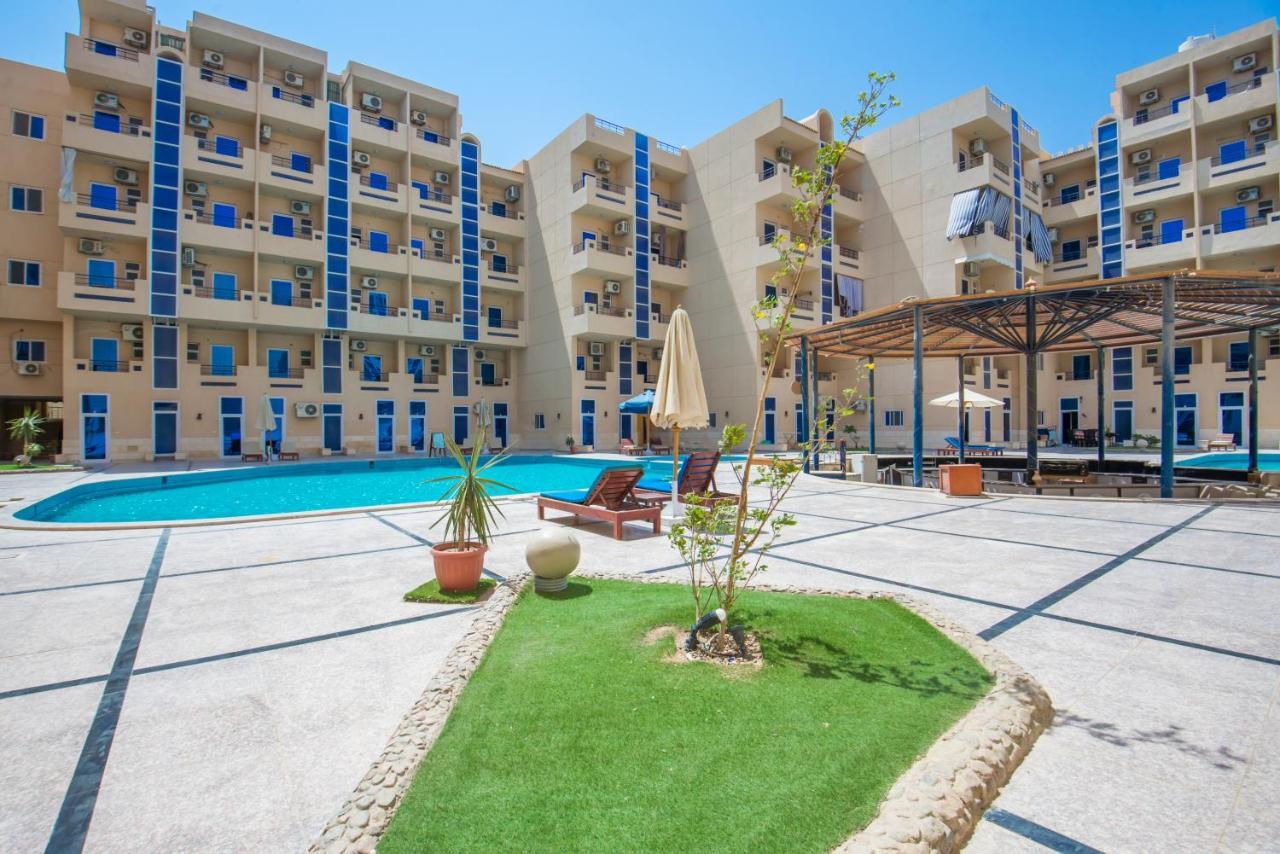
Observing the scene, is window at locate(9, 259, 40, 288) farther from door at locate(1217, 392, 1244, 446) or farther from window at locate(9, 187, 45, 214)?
door at locate(1217, 392, 1244, 446)

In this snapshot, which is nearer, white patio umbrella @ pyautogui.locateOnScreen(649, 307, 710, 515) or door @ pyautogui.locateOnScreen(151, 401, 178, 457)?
white patio umbrella @ pyautogui.locateOnScreen(649, 307, 710, 515)

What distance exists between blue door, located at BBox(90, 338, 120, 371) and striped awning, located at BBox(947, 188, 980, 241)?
118ft

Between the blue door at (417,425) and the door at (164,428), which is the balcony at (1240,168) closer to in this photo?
the blue door at (417,425)

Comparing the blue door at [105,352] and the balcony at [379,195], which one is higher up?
the balcony at [379,195]

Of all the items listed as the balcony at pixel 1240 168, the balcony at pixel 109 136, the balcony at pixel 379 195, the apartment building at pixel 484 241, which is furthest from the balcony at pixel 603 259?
the balcony at pixel 1240 168

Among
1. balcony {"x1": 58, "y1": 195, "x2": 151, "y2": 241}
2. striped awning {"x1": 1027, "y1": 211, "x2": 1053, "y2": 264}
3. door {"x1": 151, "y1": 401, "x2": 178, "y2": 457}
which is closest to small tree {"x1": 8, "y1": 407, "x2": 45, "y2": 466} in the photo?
door {"x1": 151, "y1": 401, "x2": 178, "y2": 457}

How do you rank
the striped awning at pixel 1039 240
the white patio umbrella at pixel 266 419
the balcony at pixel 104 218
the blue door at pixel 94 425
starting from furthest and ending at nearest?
the striped awning at pixel 1039 240
the white patio umbrella at pixel 266 419
the blue door at pixel 94 425
the balcony at pixel 104 218

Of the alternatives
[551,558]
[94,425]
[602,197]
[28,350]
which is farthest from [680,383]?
[28,350]

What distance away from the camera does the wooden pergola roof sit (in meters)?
10.2

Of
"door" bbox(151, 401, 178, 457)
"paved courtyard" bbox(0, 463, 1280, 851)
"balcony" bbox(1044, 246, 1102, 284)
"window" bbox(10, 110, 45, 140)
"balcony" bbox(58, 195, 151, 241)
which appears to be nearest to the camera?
"paved courtyard" bbox(0, 463, 1280, 851)

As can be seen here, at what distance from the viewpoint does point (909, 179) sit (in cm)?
3050

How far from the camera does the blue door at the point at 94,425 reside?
826 inches

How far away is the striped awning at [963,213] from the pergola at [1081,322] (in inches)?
543

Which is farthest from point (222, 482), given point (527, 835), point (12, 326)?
point (527, 835)
